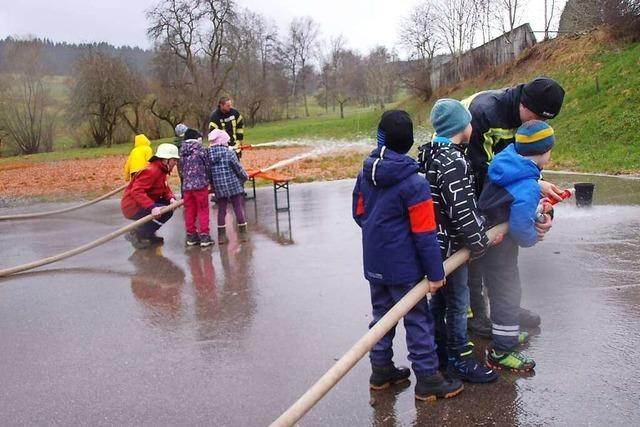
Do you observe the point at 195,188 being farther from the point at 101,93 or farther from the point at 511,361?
the point at 101,93

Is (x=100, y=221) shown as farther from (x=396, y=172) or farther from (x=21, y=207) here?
(x=396, y=172)

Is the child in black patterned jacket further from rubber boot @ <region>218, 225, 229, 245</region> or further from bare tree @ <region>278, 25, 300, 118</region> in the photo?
bare tree @ <region>278, 25, 300, 118</region>

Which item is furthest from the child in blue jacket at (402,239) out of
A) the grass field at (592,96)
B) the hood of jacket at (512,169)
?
the grass field at (592,96)

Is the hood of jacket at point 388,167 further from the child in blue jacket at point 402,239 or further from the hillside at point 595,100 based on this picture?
the hillside at point 595,100

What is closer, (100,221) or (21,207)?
(100,221)

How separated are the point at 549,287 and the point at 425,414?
8.30 ft

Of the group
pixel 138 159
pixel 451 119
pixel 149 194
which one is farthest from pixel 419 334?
pixel 138 159

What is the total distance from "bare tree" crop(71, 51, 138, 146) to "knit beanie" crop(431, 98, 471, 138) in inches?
1973

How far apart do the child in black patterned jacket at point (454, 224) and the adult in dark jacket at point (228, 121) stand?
23.5ft

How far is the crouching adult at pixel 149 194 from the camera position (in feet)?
25.4

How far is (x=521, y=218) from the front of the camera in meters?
3.61

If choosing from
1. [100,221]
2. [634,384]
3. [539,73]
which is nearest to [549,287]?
[634,384]

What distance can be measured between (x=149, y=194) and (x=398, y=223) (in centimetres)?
550

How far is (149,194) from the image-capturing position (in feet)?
26.3
